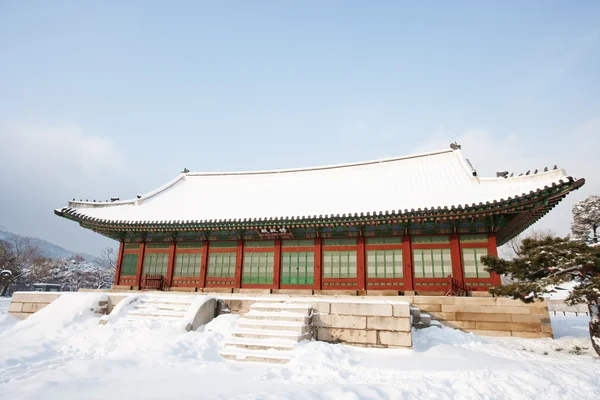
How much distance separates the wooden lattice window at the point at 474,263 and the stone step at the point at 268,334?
8.57 m

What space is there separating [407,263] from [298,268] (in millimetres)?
5053

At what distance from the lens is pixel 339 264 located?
664 inches

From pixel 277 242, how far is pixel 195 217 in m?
4.55

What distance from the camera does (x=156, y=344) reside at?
908cm

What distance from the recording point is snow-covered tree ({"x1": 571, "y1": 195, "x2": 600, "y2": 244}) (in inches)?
1925

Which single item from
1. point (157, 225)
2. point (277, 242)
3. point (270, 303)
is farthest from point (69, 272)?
point (270, 303)

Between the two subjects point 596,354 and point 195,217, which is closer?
point 596,354

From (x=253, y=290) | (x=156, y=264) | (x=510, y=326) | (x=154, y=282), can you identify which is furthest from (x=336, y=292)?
(x=156, y=264)

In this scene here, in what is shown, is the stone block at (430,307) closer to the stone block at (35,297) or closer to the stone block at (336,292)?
the stone block at (336,292)

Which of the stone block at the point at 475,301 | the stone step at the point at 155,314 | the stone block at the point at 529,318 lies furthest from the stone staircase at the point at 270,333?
the stone block at the point at 529,318

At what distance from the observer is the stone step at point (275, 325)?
9984mm

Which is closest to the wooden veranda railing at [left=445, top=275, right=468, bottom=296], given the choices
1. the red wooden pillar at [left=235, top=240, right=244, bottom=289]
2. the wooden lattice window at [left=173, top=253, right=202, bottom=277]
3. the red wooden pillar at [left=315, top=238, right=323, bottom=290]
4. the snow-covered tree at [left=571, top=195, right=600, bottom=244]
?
the red wooden pillar at [left=315, top=238, right=323, bottom=290]

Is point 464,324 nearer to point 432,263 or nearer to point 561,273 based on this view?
point 432,263

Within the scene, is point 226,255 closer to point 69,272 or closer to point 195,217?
point 195,217
